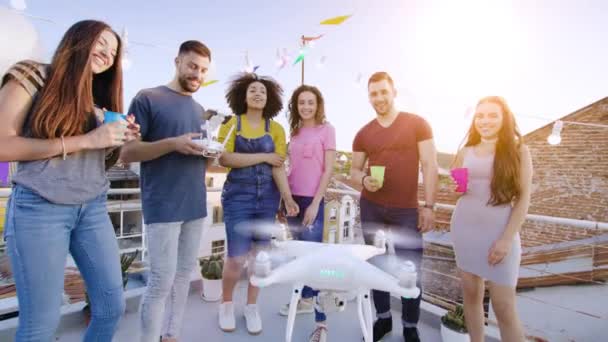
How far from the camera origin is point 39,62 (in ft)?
2.98

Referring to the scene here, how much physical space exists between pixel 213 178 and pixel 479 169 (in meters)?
9.65

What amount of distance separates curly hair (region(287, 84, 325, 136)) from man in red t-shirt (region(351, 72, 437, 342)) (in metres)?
0.34

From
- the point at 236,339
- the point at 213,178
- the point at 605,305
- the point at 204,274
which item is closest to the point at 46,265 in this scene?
the point at 236,339

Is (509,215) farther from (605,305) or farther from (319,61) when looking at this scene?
(605,305)

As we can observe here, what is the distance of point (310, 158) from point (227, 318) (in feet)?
3.59

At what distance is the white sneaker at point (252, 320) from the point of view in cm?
182

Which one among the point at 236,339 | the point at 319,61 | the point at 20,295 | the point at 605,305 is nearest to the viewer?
the point at 20,295

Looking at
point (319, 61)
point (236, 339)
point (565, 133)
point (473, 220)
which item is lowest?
point (236, 339)

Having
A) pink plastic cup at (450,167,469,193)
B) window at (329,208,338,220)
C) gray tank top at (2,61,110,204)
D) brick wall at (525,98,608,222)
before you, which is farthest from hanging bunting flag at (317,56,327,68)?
brick wall at (525,98,608,222)

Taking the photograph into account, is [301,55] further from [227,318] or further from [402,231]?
[227,318]

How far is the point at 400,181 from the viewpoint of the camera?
Answer: 5.40ft

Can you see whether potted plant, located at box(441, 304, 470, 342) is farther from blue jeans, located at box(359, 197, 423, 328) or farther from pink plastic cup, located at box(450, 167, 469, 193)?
pink plastic cup, located at box(450, 167, 469, 193)

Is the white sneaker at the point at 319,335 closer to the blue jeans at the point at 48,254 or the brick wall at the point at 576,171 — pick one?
the blue jeans at the point at 48,254

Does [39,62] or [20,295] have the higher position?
[39,62]
